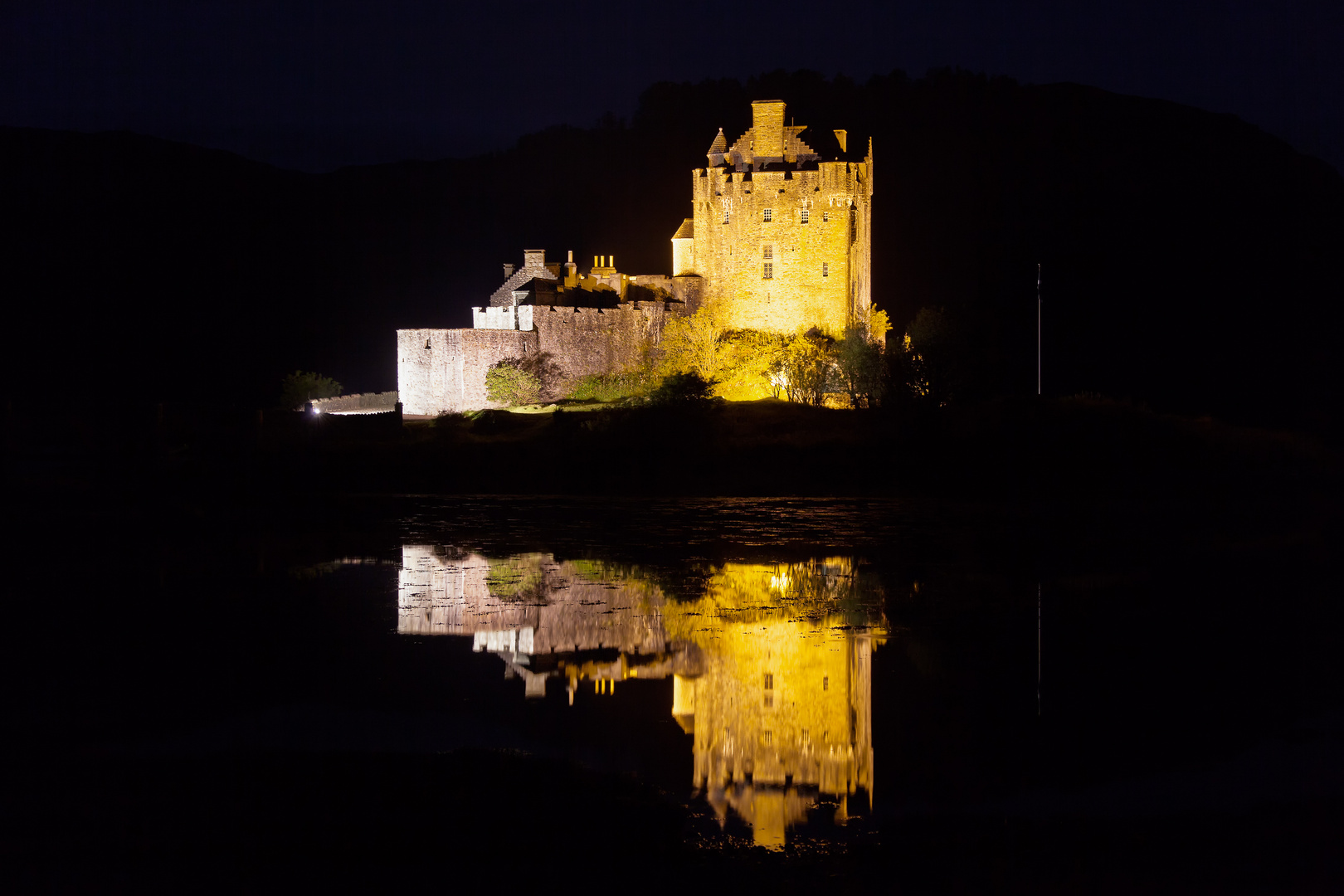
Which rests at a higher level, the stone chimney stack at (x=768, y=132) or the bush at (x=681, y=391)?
the stone chimney stack at (x=768, y=132)

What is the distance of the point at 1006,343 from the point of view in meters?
83.6

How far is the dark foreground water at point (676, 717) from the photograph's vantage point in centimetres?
813

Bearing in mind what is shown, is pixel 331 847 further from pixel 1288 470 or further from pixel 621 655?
pixel 1288 470

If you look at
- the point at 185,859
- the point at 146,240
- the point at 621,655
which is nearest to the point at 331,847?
the point at 185,859

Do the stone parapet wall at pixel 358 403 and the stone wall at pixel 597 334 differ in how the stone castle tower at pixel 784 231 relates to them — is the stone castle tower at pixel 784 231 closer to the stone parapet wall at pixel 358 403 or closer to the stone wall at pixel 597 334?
the stone wall at pixel 597 334

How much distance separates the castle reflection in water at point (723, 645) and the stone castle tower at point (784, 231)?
2668cm

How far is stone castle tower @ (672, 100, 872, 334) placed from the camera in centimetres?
4453

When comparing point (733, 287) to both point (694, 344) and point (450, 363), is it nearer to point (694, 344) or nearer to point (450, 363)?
point (694, 344)

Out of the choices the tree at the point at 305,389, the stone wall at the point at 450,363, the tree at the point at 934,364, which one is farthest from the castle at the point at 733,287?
the tree at the point at 305,389

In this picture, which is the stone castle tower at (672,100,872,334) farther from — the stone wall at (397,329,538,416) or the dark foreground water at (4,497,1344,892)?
the dark foreground water at (4,497,1344,892)

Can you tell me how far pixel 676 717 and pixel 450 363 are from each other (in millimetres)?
33422

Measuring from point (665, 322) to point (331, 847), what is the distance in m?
37.8

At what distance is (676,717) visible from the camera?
35.8ft

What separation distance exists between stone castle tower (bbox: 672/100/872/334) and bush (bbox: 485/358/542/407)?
303 inches
